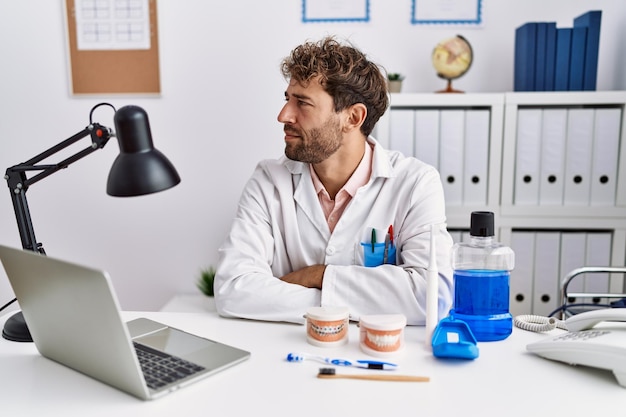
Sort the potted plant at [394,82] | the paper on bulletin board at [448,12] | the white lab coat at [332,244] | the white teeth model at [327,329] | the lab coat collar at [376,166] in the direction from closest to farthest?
the white teeth model at [327,329] → the white lab coat at [332,244] → the lab coat collar at [376,166] → the potted plant at [394,82] → the paper on bulletin board at [448,12]

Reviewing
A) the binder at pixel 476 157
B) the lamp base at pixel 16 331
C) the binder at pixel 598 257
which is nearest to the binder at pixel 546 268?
the binder at pixel 598 257

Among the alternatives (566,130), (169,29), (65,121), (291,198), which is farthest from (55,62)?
(566,130)

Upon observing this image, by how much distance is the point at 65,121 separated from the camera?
252 centimetres

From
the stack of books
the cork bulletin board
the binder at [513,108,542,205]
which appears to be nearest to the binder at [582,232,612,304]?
the binder at [513,108,542,205]

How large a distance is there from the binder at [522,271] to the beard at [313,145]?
0.91 metres

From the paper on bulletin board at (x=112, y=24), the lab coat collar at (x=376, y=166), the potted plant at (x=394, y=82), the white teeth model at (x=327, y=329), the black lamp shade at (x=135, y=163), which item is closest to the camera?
the black lamp shade at (x=135, y=163)

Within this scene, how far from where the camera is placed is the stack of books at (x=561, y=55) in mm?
2074

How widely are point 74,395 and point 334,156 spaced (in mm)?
1016

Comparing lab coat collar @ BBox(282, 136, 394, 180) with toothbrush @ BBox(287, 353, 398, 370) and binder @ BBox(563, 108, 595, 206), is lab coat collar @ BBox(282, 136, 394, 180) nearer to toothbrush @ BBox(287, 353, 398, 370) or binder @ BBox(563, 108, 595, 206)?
toothbrush @ BBox(287, 353, 398, 370)

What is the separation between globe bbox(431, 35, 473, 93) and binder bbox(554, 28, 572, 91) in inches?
12.2

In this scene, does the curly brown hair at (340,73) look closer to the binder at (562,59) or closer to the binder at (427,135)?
the binder at (427,135)

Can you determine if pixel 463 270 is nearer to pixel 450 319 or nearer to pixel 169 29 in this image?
pixel 450 319

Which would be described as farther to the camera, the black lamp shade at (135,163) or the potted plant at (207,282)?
the potted plant at (207,282)

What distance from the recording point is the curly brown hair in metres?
1.65
